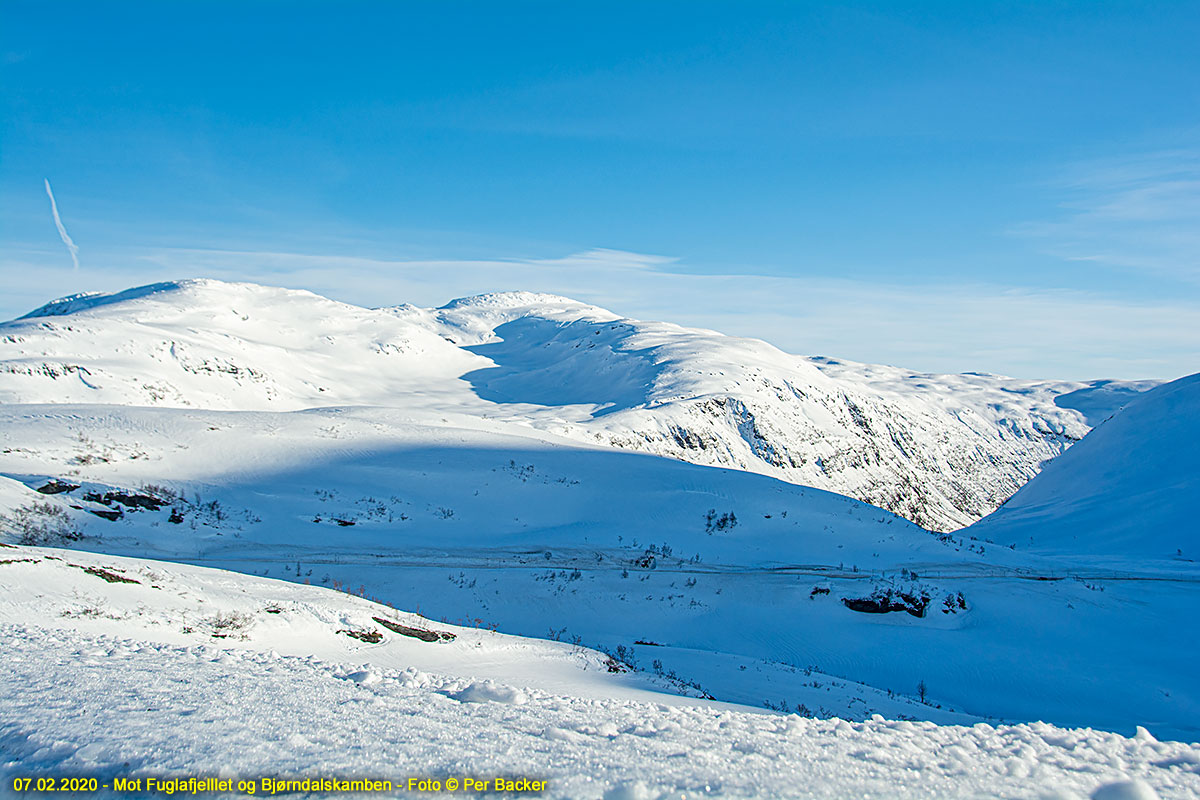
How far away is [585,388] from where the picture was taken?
67938mm

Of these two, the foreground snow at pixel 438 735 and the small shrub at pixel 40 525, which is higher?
the foreground snow at pixel 438 735

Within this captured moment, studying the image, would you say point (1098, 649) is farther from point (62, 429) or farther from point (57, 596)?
point (62, 429)

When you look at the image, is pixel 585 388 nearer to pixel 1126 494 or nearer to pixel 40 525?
pixel 1126 494

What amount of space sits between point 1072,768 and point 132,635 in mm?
9199

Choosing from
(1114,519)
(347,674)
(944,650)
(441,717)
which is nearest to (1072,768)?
(441,717)

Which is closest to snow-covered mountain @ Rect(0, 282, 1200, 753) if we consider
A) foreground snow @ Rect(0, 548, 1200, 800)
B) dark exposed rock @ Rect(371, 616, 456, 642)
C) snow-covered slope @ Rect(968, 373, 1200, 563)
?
snow-covered slope @ Rect(968, 373, 1200, 563)

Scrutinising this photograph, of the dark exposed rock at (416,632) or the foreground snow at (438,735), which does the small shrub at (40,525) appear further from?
the dark exposed rock at (416,632)

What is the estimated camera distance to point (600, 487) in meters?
25.1

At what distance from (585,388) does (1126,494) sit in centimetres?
4723

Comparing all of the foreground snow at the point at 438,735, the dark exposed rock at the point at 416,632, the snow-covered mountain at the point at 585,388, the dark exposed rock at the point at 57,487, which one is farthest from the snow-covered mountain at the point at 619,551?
the foreground snow at the point at 438,735

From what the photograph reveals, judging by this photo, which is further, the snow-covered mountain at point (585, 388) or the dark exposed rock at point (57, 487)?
the snow-covered mountain at point (585, 388)

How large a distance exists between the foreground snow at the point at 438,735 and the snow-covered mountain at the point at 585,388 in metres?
28.4

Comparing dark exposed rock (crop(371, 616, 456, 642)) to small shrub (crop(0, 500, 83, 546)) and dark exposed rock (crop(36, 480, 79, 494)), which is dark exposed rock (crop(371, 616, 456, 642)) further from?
dark exposed rock (crop(36, 480, 79, 494))

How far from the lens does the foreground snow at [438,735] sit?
411cm
